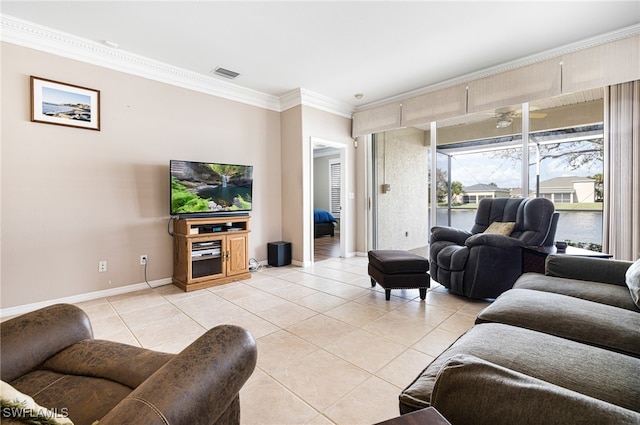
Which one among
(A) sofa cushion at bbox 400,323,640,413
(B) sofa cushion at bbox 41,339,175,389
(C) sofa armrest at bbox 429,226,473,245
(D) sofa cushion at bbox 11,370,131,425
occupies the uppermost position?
(C) sofa armrest at bbox 429,226,473,245

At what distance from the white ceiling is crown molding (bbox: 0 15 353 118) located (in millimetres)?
92

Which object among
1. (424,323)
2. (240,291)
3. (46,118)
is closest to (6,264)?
(46,118)

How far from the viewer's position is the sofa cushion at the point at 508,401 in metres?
0.63

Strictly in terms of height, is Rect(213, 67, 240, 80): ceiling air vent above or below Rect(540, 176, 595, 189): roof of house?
above

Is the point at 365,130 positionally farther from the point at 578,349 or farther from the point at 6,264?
the point at 6,264

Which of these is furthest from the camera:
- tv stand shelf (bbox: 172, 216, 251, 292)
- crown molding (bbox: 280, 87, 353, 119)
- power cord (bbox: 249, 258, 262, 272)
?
crown molding (bbox: 280, 87, 353, 119)

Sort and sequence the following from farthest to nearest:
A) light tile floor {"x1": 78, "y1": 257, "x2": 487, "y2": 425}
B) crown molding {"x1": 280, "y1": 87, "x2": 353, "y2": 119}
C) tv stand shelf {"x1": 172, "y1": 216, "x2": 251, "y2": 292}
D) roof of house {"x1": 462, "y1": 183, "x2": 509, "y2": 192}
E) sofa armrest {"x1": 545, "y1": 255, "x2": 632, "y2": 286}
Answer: crown molding {"x1": 280, "y1": 87, "x2": 353, "y2": 119}
roof of house {"x1": 462, "y1": 183, "x2": 509, "y2": 192}
tv stand shelf {"x1": 172, "y1": 216, "x2": 251, "y2": 292}
sofa armrest {"x1": 545, "y1": 255, "x2": 632, "y2": 286}
light tile floor {"x1": 78, "y1": 257, "x2": 487, "y2": 425}

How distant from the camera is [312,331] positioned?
2.41 metres

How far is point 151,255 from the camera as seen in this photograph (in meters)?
3.71

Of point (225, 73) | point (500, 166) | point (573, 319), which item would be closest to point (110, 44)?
point (225, 73)

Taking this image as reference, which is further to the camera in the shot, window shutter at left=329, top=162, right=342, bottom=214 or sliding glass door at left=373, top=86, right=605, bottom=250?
window shutter at left=329, top=162, right=342, bottom=214

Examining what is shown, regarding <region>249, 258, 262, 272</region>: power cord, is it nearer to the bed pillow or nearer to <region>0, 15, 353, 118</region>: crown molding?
<region>0, 15, 353, 118</region>: crown molding

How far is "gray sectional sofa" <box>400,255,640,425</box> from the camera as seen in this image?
26.5 inches

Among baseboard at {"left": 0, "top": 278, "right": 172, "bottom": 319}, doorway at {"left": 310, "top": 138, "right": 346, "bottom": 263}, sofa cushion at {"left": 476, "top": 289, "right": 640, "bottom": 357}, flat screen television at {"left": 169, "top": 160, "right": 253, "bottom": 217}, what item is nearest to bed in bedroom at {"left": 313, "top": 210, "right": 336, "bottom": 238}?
doorway at {"left": 310, "top": 138, "right": 346, "bottom": 263}
